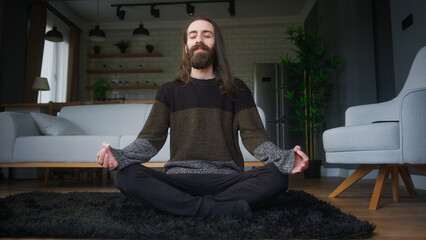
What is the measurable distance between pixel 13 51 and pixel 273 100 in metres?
4.46

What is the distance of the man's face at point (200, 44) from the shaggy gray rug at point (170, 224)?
28.2 inches

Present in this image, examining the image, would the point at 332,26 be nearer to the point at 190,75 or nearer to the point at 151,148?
the point at 190,75

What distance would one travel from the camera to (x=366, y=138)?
6.07ft

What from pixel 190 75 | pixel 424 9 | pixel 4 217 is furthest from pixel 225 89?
pixel 424 9

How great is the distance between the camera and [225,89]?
161 cm

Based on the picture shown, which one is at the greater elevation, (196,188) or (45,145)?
(45,145)

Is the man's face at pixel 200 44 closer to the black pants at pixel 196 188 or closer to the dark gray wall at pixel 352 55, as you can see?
the black pants at pixel 196 188

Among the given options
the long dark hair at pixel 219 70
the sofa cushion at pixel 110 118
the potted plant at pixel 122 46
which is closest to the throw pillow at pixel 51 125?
the sofa cushion at pixel 110 118

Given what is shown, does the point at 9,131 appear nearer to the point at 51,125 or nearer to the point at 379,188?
the point at 51,125

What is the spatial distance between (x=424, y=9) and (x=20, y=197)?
3.30 metres

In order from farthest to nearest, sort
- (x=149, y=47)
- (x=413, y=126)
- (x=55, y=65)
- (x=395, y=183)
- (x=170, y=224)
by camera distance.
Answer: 1. (x=149, y=47)
2. (x=55, y=65)
3. (x=395, y=183)
4. (x=413, y=126)
5. (x=170, y=224)

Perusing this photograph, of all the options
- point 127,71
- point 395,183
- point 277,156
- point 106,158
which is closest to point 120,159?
point 106,158

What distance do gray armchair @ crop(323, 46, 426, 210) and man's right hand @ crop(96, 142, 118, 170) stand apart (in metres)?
1.34

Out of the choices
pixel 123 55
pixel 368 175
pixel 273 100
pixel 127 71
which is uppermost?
pixel 123 55
